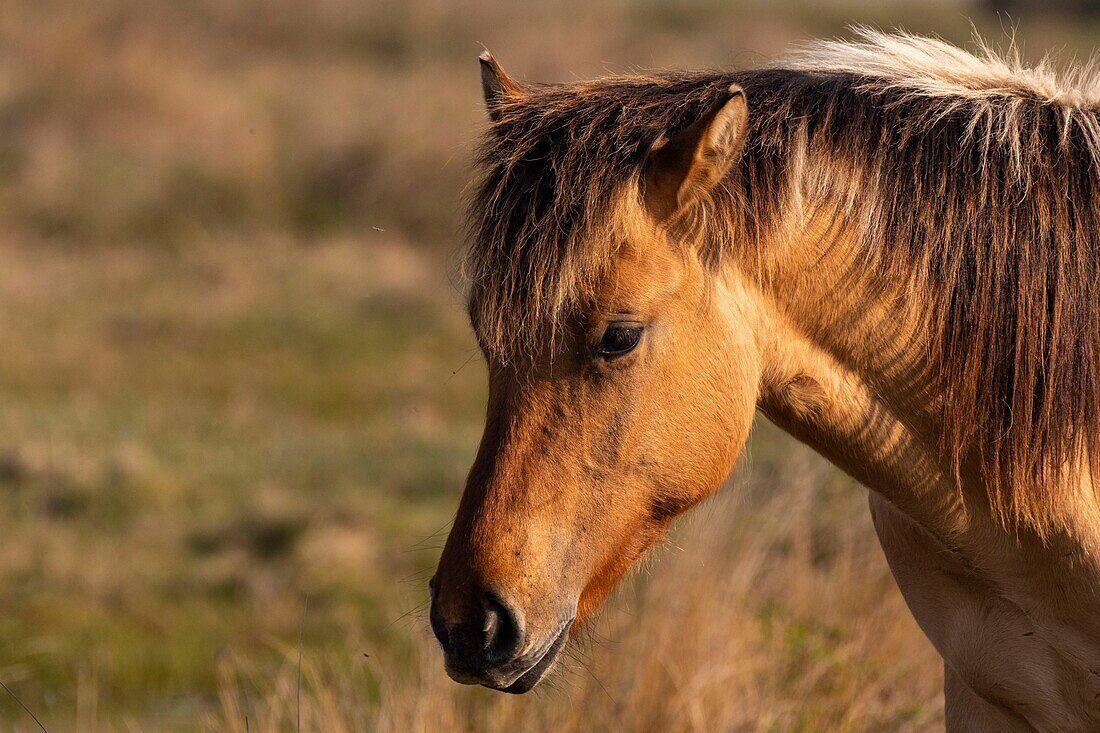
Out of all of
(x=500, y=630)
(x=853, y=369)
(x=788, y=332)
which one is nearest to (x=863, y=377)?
(x=853, y=369)

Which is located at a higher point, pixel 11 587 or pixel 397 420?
pixel 11 587

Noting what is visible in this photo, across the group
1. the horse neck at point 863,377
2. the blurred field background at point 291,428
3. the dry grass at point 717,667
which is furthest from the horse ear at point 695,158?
the dry grass at point 717,667

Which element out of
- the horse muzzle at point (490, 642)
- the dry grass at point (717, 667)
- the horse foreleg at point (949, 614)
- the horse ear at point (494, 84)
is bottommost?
the dry grass at point (717, 667)

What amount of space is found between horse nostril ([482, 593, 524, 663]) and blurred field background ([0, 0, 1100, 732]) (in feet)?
1.75

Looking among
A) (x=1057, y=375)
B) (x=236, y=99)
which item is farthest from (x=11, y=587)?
(x=236, y=99)

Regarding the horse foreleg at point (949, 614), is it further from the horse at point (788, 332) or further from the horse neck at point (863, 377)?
the horse neck at point (863, 377)

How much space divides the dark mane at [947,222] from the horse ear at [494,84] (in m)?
0.16

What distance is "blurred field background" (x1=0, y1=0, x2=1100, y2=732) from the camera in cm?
389

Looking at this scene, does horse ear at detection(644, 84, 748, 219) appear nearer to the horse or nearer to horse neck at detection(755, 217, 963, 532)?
the horse

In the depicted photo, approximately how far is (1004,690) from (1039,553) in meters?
0.30

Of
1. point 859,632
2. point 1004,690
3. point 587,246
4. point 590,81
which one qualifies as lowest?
point 859,632

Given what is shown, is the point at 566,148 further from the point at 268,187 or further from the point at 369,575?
the point at 268,187

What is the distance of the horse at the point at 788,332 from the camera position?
2113 millimetres

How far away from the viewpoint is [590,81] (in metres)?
2.41
